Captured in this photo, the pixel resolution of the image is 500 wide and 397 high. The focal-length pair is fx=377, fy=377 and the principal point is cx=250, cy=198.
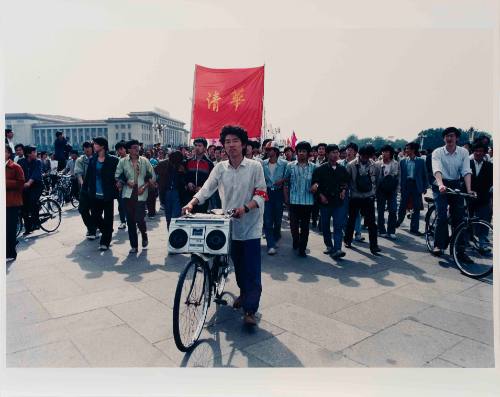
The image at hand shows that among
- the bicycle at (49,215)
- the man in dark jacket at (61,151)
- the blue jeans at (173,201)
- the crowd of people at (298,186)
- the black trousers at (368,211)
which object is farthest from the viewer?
the man in dark jacket at (61,151)

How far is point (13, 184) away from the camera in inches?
217

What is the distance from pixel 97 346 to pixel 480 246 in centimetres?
487

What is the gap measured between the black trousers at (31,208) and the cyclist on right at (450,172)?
25.2ft

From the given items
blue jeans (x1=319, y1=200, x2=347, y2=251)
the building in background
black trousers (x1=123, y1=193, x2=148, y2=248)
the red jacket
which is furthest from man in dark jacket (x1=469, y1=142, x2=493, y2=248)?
the building in background

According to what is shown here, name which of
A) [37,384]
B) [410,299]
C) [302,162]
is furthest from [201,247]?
[302,162]

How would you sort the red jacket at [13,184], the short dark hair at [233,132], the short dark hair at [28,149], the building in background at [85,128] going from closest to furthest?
the short dark hair at [233,132]
the red jacket at [13,184]
the short dark hair at [28,149]
the building in background at [85,128]

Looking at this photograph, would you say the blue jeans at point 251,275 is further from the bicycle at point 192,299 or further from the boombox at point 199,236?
the boombox at point 199,236

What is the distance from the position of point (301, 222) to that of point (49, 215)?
574 centimetres

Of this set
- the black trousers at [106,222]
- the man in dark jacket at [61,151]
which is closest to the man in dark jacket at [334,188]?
the black trousers at [106,222]

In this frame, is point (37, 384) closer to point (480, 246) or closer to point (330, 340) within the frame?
point (330, 340)

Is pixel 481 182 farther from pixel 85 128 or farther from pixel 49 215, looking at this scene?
pixel 85 128

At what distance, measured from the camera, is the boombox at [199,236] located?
3.08 metres

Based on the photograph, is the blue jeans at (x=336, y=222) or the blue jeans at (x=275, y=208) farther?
the blue jeans at (x=275, y=208)

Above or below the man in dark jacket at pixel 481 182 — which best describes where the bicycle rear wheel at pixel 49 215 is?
below
